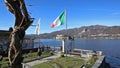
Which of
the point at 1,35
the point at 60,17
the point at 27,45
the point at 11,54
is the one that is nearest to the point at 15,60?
the point at 11,54

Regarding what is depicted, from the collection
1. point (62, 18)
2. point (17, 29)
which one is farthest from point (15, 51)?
point (62, 18)

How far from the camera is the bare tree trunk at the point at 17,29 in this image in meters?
6.63

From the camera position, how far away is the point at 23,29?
685cm

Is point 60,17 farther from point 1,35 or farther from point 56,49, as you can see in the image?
point 56,49

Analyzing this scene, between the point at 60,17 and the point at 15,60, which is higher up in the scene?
the point at 60,17

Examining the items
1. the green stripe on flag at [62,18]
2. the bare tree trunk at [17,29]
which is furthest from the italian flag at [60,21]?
the bare tree trunk at [17,29]

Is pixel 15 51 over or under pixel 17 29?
under

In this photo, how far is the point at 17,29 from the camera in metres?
6.77

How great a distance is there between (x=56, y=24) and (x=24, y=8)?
88.5 ft

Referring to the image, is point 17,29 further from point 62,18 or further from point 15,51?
point 62,18

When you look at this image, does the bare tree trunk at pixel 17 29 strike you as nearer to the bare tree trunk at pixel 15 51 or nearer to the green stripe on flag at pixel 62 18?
the bare tree trunk at pixel 15 51

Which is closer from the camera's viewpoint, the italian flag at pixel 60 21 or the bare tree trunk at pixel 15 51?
the bare tree trunk at pixel 15 51

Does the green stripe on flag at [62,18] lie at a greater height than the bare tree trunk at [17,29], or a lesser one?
greater

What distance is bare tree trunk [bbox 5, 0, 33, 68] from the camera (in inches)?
261
